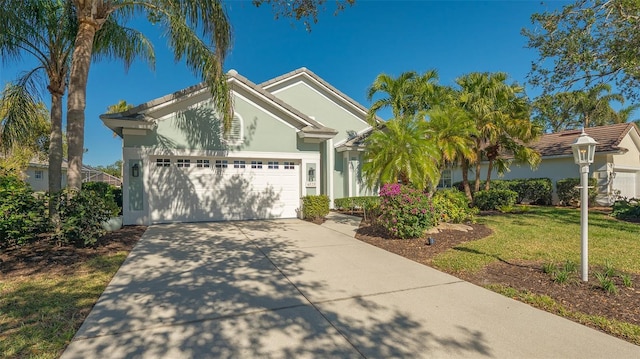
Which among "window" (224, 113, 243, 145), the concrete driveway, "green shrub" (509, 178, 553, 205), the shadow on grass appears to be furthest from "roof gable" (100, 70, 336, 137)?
"green shrub" (509, 178, 553, 205)

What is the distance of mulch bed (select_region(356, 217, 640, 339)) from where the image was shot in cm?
391

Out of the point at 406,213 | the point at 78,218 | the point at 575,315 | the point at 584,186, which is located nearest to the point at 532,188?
the point at 406,213

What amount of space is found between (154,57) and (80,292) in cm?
849

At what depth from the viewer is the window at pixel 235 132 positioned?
11791 millimetres

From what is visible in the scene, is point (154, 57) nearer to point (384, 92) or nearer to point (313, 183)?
point (313, 183)

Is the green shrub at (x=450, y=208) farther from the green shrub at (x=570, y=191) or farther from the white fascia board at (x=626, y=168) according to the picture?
the white fascia board at (x=626, y=168)

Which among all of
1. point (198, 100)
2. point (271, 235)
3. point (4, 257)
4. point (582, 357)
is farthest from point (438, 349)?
point (198, 100)

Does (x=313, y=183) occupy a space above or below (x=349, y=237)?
above

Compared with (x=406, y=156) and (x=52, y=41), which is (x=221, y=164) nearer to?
(x=52, y=41)

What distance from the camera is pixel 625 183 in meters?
18.1

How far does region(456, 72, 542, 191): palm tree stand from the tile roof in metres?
2.61

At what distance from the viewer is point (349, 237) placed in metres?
8.79

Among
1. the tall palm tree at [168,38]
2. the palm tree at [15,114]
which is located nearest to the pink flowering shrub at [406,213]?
the tall palm tree at [168,38]

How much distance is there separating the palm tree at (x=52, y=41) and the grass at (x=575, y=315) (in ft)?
32.7
